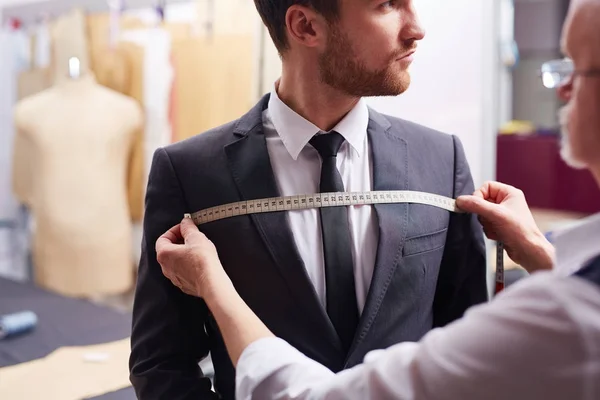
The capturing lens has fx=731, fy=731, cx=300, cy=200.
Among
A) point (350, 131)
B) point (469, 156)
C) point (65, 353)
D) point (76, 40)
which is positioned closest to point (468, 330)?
point (350, 131)

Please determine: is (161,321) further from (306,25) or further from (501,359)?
(501,359)

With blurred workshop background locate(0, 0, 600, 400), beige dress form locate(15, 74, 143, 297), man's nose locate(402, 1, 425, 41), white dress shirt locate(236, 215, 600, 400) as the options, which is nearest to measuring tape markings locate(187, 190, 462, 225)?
man's nose locate(402, 1, 425, 41)

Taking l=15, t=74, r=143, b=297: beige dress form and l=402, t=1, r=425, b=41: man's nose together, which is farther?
l=15, t=74, r=143, b=297: beige dress form

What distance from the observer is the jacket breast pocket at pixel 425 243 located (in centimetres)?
143

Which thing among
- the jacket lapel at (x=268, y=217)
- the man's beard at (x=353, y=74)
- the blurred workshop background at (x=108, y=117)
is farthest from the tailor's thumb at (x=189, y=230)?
the blurred workshop background at (x=108, y=117)

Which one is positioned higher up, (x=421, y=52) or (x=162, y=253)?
(x=421, y=52)

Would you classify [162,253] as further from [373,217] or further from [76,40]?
[76,40]

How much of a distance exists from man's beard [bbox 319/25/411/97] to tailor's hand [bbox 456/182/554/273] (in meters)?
0.28

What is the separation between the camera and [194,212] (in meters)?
1.45

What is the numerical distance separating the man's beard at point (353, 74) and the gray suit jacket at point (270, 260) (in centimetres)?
12

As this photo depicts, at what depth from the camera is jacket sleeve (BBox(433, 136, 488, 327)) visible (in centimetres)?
154

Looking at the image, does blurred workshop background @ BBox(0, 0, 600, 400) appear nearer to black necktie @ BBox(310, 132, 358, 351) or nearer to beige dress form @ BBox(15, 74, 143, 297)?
beige dress form @ BBox(15, 74, 143, 297)

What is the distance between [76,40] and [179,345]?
257cm

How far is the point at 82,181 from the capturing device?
3566 mm
